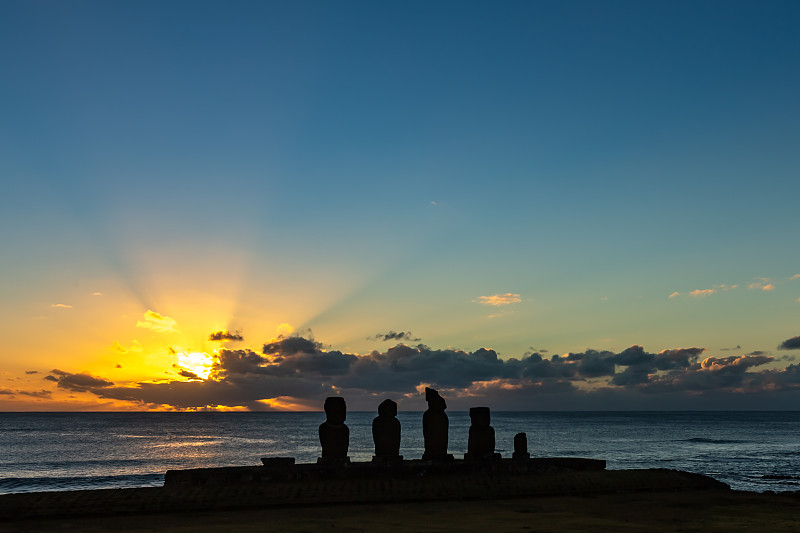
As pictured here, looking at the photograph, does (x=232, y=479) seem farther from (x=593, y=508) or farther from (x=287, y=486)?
(x=593, y=508)

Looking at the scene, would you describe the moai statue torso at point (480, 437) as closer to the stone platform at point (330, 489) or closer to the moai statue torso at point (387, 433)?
the stone platform at point (330, 489)

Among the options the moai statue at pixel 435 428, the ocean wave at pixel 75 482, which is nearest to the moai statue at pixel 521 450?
the moai statue at pixel 435 428

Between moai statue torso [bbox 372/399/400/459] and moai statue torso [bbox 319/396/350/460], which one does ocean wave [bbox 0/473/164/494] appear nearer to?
moai statue torso [bbox 319/396/350/460]

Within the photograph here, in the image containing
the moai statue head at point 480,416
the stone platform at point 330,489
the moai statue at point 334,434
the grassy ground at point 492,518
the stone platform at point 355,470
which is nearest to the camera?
the grassy ground at point 492,518

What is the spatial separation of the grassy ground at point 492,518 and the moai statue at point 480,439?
17.6 feet

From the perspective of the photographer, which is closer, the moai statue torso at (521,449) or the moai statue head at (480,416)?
the moai statue head at (480,416)

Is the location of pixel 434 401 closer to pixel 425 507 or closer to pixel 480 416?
pixel 480 416

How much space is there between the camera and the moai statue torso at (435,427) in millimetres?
27516

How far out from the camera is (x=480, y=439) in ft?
91.2

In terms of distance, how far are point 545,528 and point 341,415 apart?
1130 centimetres

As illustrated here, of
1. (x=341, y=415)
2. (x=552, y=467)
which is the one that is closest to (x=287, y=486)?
(x=341, y=415)

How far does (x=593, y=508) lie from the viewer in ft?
66.9

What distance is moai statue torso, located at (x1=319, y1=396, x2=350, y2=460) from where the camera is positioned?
25.7 meters

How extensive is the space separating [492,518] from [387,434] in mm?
8780
